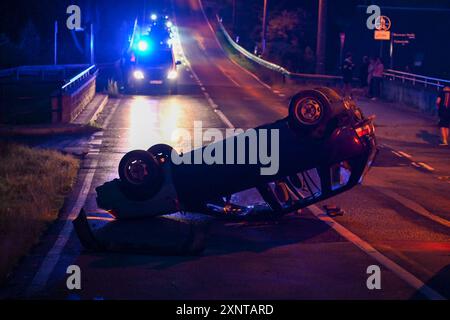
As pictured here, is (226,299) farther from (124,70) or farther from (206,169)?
(124,70)

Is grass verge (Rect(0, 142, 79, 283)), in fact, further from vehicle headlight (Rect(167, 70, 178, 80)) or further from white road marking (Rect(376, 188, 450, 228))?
vehicle headlight (Rect(167, 70, 178, 80))

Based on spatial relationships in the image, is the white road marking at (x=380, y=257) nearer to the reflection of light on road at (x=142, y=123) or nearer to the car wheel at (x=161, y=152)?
the car wheel at (x=161, y=152)

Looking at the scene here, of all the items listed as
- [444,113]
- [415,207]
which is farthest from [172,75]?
[415,207]

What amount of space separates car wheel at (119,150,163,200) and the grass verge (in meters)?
1.34

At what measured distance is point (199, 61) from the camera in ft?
216

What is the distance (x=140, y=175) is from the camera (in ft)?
36.3

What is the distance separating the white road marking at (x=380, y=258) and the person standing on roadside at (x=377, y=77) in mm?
23409

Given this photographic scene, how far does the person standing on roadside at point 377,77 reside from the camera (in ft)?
117

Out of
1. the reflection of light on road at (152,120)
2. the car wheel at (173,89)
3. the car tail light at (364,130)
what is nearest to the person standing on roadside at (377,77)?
the reflection of light on road at (152,120)

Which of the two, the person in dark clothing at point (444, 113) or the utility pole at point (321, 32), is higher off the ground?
the utility pole at point (321, 32)

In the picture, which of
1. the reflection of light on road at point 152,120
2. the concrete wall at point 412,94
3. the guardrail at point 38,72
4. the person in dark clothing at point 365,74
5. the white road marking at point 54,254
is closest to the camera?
the white road marking at point 54,254

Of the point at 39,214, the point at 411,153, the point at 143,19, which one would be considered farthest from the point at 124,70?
the point at 143,19

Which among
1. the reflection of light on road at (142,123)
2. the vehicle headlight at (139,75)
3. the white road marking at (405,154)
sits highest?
the vehicle headlight at (139,75)

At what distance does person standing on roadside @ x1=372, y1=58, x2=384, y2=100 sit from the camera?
1407 inches
